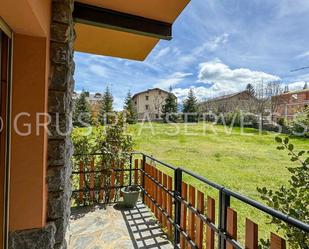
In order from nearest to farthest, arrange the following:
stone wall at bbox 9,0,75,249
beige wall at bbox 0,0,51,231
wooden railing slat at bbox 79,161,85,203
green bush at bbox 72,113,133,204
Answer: beige wall at bbox 0,0,51,231 < stone wall at bbox 9,0,75,249 < wooden railing slat at bbox 79,161,85,203 < green bush at bbox 72,113,133,204

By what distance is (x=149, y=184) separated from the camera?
3430 millimetres

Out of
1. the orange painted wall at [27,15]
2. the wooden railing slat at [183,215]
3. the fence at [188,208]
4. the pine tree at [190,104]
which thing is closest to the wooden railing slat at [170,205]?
the fence at [188,208]

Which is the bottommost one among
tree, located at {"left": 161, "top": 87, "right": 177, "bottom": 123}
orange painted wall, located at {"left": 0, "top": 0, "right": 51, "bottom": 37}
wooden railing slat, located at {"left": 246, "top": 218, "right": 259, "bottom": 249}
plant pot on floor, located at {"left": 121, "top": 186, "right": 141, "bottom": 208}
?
plant pot on floor, located at {"left": 121, "top": 186, "right": 141, "bottom": 208}

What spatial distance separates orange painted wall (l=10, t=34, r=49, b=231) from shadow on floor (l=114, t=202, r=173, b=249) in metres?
1.44

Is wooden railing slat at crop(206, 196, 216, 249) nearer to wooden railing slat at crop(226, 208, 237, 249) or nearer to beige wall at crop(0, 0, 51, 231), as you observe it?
wooden railing slat at crop(226, 208, 237, 249)

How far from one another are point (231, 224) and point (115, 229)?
6.00ft

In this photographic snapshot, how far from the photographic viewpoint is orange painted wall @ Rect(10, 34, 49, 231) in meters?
1.36

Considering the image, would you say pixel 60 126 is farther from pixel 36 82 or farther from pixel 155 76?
pixel 155 76

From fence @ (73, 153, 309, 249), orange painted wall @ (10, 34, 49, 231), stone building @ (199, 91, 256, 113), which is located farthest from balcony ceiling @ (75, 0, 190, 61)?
stone building @ (199, 91, 256, 113)

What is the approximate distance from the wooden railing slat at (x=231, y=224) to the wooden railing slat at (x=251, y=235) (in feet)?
0.36

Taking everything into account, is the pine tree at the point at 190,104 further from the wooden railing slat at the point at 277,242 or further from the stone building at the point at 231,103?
the wooden railing slat at the point at 277,242

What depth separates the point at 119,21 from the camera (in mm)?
2188

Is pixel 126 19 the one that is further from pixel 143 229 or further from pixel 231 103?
pixel 231 103

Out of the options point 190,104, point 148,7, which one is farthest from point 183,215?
point 190,104
